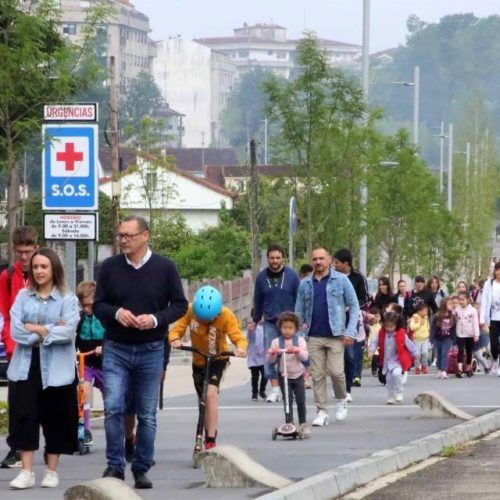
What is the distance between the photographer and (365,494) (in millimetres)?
12242

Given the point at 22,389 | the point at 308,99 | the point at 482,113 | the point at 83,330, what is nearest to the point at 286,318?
the point at 83,330

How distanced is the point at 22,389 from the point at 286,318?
447 cm

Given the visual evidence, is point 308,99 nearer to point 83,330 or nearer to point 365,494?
point 83,330

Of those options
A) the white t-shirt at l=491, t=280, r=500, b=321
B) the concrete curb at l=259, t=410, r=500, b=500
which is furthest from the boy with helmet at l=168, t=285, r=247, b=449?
the white t-shirt at l=491, t=280, r=500, b=321

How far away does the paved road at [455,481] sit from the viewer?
39.8 ft

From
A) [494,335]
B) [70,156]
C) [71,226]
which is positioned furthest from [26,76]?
[494,335]

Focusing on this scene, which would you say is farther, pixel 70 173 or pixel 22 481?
pixel 70 173

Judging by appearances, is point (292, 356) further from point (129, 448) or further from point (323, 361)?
point (129, 448)

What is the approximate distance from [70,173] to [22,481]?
5.23 m

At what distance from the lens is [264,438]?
16188 mm

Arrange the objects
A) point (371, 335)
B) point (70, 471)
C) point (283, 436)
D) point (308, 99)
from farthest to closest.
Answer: point (308, 99)
point (371, 335)
point (283, 436)
point (70, 471)

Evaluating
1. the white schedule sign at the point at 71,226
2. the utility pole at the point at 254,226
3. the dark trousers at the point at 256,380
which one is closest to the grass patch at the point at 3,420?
the white schedule sign at the point at 71,226

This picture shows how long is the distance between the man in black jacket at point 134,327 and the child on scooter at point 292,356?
13.8ft

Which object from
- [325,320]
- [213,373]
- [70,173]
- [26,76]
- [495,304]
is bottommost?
[495,304]
